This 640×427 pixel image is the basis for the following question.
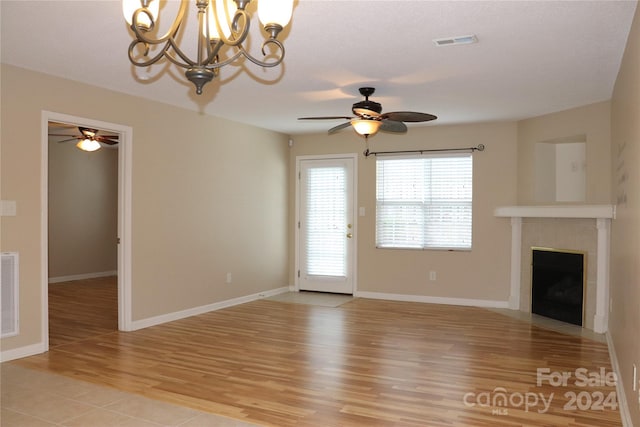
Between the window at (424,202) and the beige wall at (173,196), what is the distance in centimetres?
161

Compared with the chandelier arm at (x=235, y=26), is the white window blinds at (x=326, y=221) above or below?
below

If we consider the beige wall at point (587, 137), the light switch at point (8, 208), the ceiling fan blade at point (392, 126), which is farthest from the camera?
the beige wall at point (587, 137)

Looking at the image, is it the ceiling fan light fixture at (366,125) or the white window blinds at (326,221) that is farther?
the white window blinds at (326,221)

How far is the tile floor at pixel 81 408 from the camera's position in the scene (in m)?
3.07

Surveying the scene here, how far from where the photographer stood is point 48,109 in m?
4.60

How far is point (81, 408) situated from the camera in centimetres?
329

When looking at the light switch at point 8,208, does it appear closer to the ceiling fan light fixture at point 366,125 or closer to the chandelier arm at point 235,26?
the chandelier arm at point 235,26

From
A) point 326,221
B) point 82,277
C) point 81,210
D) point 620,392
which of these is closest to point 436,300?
point 326,221

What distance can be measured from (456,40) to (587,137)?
2934mm

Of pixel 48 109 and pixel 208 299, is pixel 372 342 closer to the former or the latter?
pixel 208 299

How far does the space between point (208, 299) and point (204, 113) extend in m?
→ 2.30

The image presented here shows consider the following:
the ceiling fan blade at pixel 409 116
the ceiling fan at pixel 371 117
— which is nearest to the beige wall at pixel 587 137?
the ceiling fan at pixel 371 117

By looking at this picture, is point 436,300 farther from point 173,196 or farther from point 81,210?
point 81,210

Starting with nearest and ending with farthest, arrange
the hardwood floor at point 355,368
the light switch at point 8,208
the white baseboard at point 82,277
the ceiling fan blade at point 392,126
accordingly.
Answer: the hardwood floor at point 355,368
the light switch at point 8,208
the ceiling fan blade at point 392,126
the white baseboard at point 82,277
